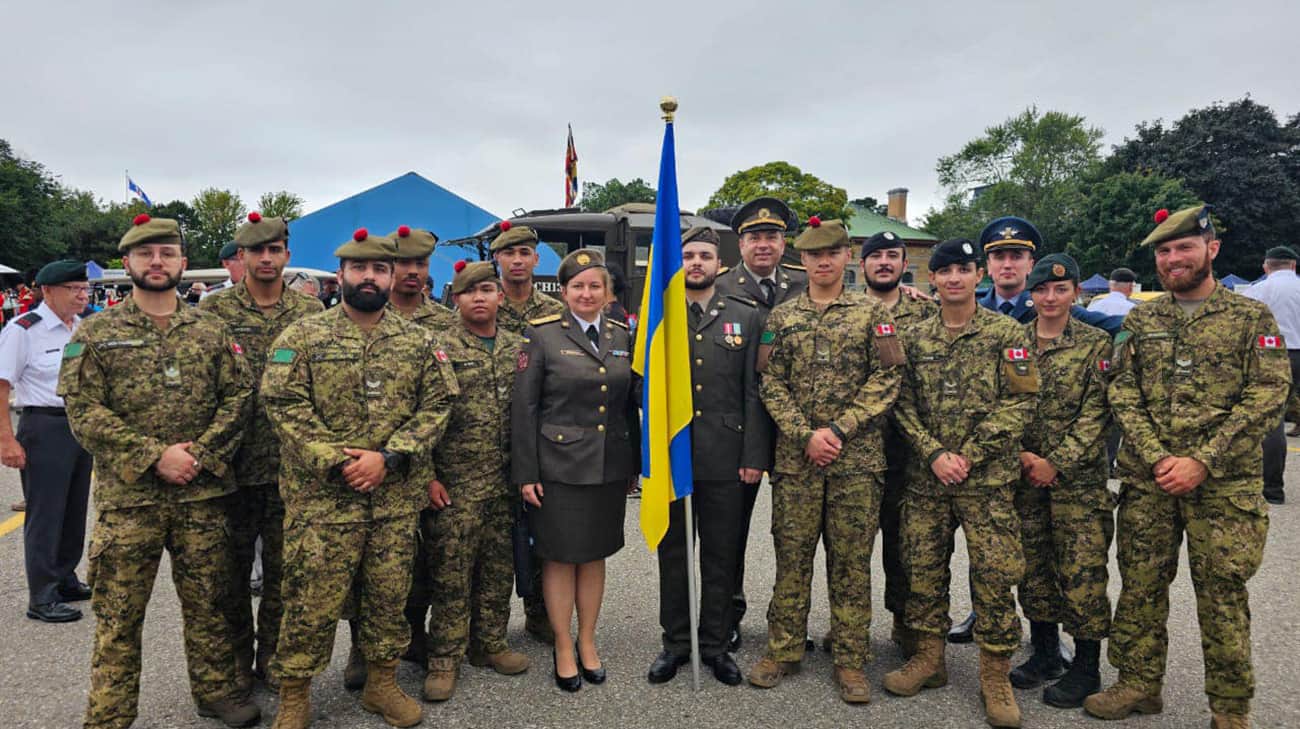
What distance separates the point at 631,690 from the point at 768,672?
64cm

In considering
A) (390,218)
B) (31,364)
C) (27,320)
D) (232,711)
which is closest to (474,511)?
(232,711)

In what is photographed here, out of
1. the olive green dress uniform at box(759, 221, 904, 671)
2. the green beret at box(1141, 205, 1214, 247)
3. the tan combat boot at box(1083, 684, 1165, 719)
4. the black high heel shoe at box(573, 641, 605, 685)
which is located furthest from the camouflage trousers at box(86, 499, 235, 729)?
the green beret at box(1141, 205, 1214, 247)

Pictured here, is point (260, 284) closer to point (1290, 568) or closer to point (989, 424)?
point (989, 424)

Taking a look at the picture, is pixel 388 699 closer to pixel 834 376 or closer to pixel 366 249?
pixel 366 249

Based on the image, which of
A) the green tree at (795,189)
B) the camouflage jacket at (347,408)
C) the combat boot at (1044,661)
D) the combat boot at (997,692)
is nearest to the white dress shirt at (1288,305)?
the combat boot at (1044,661)

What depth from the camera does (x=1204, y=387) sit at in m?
3.17

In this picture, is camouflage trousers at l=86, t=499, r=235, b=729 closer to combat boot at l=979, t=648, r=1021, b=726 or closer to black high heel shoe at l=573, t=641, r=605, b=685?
black high heel shoe at l=573, t=641, r=605, b=685

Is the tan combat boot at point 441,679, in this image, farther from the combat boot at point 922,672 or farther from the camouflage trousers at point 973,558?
the camouflage trousers at point 973,558

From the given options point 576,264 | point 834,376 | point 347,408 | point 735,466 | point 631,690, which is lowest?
point 631,690

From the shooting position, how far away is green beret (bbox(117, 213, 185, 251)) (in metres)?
3.09

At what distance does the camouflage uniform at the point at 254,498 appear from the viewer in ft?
11.2

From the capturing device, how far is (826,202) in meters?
37.4

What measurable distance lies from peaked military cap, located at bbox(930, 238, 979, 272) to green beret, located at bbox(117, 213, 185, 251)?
10.8ft

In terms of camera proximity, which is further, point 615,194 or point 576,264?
point 615,194
